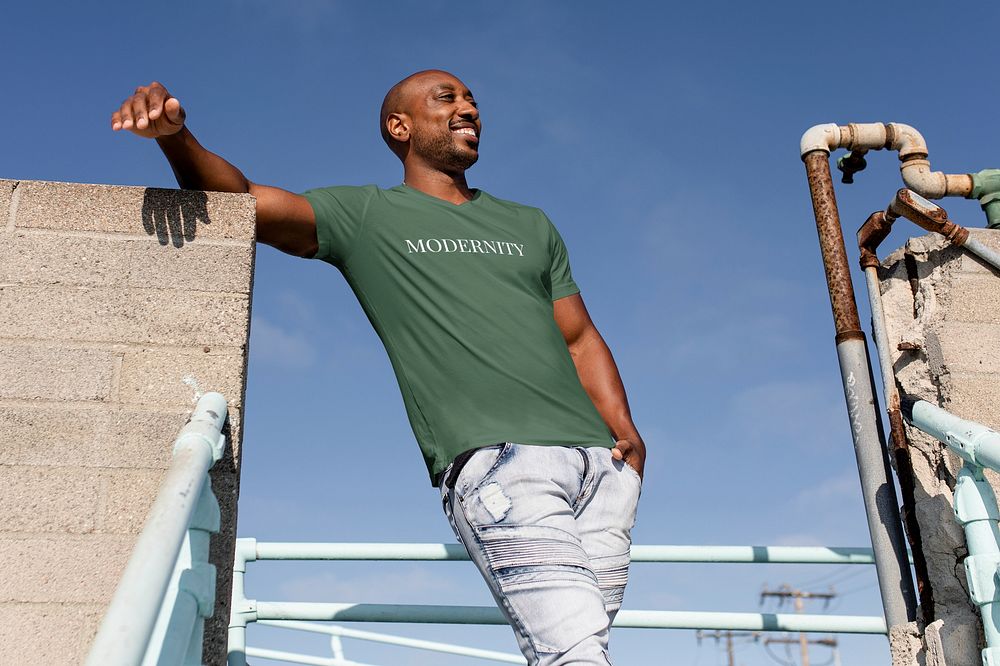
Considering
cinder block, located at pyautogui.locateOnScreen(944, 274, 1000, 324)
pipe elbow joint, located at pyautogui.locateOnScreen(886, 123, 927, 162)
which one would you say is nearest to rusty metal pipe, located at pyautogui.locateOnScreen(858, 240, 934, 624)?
cinder block, located at pyautogui.locateOnScreen(944, 274, 1000, 324)

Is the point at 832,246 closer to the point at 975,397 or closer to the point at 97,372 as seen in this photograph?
the point at 975,397

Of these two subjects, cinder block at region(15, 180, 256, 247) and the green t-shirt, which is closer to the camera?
the green t-shirt

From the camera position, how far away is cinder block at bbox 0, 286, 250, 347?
2.54 meters

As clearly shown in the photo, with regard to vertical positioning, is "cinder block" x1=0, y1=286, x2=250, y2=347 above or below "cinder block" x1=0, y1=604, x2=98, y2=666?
above

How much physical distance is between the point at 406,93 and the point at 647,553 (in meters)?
1.87

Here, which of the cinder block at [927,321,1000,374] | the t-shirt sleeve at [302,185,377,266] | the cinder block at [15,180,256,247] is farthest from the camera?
the cinder block at [927,321,1000,374]

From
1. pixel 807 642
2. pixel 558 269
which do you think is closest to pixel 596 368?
pixel 558 269

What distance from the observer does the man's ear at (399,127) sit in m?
3.30

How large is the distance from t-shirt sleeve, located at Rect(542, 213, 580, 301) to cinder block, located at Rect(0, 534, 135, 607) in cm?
150

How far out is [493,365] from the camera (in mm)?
2543

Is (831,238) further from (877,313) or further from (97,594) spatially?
(97,594)

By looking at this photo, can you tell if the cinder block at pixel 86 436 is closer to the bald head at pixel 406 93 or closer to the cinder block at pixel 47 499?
the cinder block at pixel 47 499

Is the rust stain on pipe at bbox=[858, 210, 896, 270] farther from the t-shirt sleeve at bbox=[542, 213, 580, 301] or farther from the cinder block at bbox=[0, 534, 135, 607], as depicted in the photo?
the cinder block at bbox=[0, 534, 135, 607]

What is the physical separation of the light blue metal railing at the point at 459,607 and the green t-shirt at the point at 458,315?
1.07 meters
